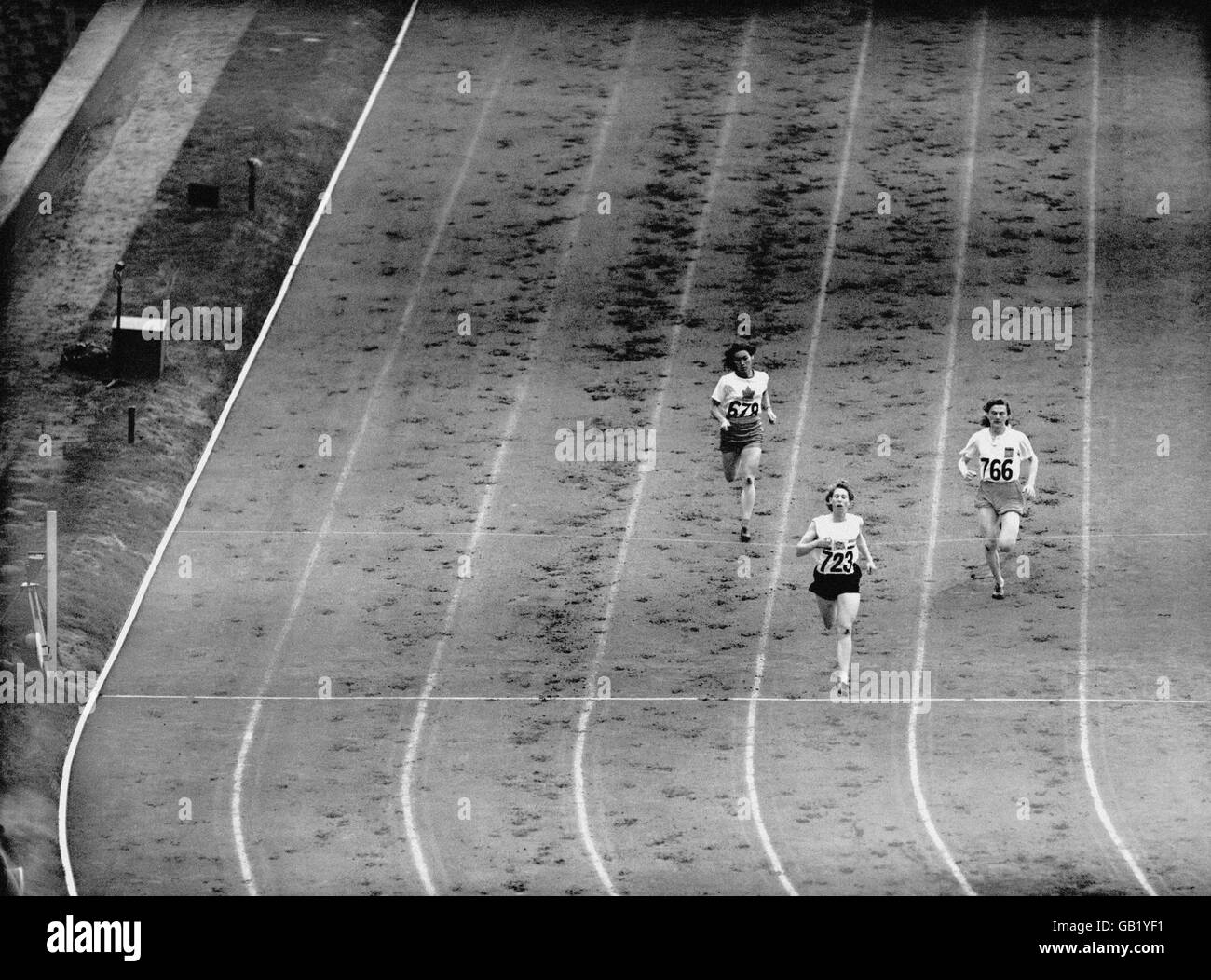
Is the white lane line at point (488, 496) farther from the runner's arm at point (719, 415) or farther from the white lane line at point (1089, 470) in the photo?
the white lane line at point (1089, 470)

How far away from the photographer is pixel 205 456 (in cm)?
2852

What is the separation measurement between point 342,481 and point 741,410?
5233mm

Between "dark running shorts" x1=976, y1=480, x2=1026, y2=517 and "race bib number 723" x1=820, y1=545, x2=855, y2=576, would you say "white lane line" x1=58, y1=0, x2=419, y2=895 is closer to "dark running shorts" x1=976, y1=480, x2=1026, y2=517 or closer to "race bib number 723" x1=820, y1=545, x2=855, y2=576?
"race bib number 723" x1=820, y1=545, x2=855, y2=576

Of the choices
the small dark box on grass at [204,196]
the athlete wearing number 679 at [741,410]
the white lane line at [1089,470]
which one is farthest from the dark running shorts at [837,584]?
the small dark box on grass at [204,196]

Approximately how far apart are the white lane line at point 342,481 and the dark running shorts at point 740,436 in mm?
4340

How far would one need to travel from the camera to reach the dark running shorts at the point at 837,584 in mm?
22047

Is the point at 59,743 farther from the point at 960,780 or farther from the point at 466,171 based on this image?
the point at 466,171

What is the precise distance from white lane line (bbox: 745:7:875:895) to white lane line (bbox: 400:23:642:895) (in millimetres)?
2688

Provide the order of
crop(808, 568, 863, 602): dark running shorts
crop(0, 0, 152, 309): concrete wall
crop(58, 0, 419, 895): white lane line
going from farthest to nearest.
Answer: crop(0, 0, 152, 309): concrete wall < crop(808, 568, 863, 602): dark running shorts < crop(58, 0, 419, 895): white lane line

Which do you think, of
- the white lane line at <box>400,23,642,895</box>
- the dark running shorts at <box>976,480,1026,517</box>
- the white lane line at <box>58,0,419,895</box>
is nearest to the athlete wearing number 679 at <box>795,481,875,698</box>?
the dark running shorts at <box>976,480,1026,517</box>

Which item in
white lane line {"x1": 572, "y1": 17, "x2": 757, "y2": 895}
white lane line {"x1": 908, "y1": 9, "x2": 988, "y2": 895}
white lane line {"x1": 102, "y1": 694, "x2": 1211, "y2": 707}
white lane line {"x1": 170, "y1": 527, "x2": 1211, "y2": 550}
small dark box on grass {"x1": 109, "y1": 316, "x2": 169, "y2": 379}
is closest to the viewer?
white lane line {"x1": 908, "y1": 9, "x2": 988, "y2": 895}

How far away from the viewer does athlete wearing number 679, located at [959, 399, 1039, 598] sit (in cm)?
2341

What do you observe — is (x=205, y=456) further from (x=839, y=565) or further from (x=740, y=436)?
(x=839, y=565)
